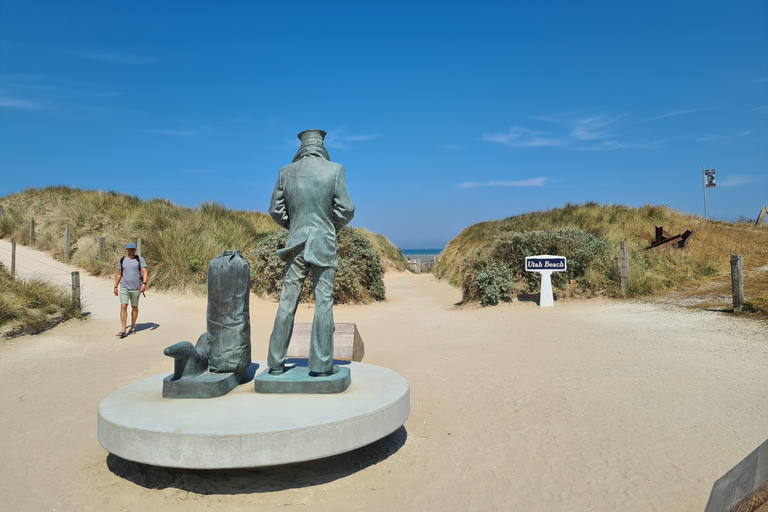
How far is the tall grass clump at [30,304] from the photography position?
8.99 meters

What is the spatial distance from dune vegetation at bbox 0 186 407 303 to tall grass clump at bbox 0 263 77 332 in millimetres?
3742

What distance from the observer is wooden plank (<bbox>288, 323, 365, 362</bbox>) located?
23.2 feet

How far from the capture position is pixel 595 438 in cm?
455

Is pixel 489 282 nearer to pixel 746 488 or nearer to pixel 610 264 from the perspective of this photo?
pixel 610 264

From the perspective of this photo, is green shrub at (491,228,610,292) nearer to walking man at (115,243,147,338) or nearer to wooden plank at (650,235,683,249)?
wooden plank at (650,235,683,249)

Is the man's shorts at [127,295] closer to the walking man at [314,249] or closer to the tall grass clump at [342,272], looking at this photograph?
the tall grass clump at [342,272]

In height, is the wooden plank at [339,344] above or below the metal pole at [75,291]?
below

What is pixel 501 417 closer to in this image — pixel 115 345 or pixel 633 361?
pixel 633 361

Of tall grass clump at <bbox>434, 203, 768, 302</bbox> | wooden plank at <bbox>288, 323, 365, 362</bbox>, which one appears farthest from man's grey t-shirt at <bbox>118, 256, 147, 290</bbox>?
tall grass clump at <bbox>434, 203, 768, 302</bbox>

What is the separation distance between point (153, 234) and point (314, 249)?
12.9 m

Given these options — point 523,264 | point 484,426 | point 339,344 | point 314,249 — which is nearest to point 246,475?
point 314,249

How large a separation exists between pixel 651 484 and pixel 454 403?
237 cm

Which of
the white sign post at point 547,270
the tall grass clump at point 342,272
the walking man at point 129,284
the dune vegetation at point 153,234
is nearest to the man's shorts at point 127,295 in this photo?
the walking man at point 129,284

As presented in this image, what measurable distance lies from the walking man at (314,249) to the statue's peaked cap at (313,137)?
0.25 m
